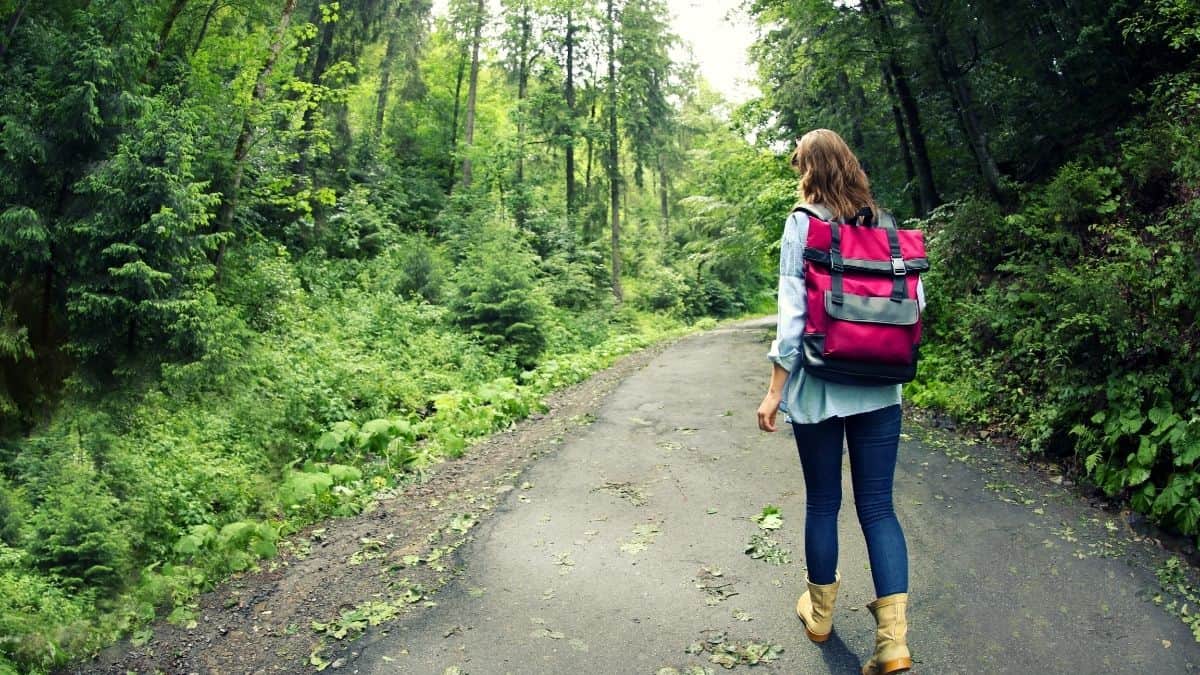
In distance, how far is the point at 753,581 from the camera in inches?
159

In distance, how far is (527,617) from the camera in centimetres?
373

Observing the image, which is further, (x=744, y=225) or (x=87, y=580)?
(x=744, y=225)

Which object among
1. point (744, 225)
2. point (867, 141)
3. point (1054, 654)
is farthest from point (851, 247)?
point (744, 225)

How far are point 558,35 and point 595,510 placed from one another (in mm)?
23622

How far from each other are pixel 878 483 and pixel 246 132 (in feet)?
44.1

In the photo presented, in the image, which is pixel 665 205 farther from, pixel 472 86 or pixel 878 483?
pixel 878 483

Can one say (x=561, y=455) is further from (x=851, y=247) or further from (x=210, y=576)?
(x=851, y=247)

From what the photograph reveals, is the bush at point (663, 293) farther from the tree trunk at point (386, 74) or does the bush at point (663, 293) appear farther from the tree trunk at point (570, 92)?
the tree trunk at point (386, 74)

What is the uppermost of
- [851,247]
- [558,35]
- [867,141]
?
[558,35]

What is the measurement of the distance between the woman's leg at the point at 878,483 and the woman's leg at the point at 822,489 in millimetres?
86

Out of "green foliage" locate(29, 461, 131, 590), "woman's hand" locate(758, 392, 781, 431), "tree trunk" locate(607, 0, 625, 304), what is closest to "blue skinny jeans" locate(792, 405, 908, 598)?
"woman's hand" locate(758, 392, 781, 431)

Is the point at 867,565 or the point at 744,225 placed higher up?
the point at 744,225

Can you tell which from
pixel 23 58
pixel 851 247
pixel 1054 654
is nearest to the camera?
pixel 851 247

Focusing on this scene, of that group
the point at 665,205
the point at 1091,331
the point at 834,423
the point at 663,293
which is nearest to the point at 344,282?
the point at 1091,331
